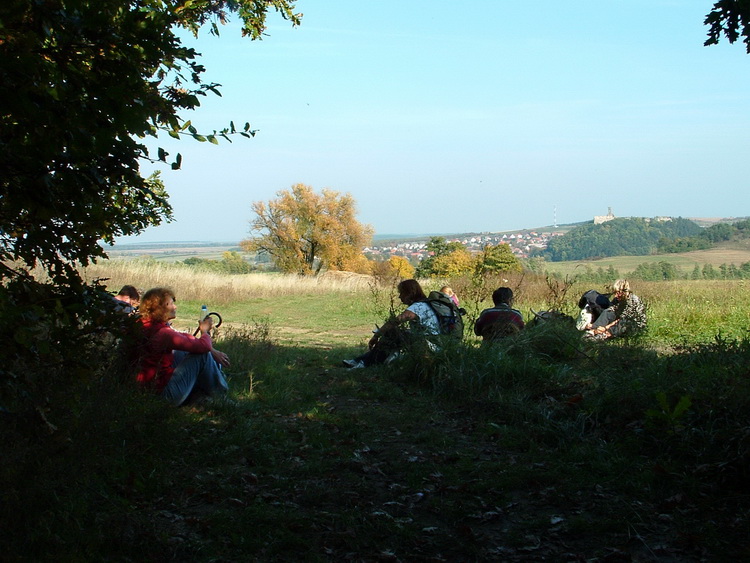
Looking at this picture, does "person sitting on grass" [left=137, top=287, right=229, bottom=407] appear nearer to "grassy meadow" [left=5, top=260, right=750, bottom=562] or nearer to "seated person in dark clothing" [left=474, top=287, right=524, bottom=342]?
"grassy meadow" [left=5, top=260, right=750, bottom=562]

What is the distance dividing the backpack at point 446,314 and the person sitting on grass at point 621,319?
222cm

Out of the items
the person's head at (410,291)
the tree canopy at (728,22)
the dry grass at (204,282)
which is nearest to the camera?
the tree canopy at (728,22)

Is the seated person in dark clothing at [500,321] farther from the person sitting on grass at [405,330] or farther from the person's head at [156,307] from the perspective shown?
the person's head at [156,307]

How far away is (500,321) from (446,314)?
68 cm

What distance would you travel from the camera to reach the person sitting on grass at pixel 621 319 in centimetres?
1005

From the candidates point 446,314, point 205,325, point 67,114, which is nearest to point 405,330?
point 446,314

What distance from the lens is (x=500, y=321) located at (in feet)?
28.4

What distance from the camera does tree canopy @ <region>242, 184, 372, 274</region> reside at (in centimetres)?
5456

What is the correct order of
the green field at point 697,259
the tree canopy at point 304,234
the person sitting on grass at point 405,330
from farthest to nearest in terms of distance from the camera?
the tree canopy at point 304,234 < the green field at point 697,259 < the person sitting on grass at point 405,330

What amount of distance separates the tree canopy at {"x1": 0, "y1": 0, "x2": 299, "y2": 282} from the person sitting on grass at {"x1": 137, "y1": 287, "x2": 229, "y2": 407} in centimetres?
304

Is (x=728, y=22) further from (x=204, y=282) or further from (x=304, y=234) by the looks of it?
(x=304, y=234)

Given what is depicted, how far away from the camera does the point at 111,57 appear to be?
2.82m

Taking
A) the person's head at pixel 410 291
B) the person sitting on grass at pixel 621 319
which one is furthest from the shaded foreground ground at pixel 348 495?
the person sitting on grass at pixel 621 319

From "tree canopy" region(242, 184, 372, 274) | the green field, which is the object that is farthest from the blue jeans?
"tree canopy" region(242, 184, 372, 274)
